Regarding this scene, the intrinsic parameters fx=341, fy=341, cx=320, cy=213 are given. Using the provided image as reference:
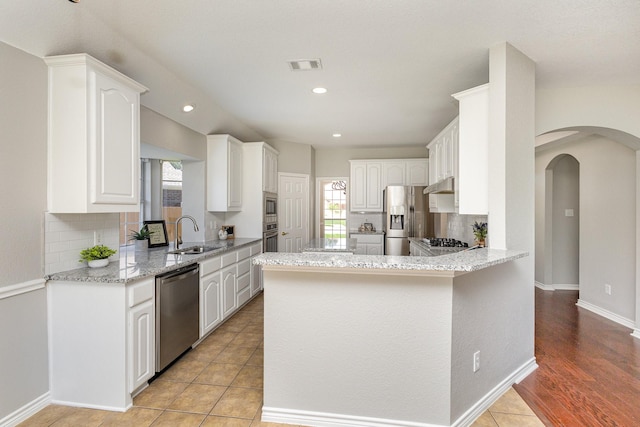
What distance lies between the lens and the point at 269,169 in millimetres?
5457

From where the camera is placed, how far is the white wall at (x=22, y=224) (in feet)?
6.57

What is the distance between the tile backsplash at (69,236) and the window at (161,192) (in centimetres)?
232

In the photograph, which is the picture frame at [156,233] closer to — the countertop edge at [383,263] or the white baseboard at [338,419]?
the countertop edge at [383,263]

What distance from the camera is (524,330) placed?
2.72 metres

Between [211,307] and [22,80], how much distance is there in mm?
2385

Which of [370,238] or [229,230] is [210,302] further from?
[370,238]

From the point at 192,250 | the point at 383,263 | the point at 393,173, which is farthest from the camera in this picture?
the point at 393,173

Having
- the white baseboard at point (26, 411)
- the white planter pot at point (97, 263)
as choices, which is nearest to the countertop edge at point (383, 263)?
the white planter pot at point (97, 263)

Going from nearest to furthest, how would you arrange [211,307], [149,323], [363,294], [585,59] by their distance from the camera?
[363,294], [149,323], [585,59], [211,307]

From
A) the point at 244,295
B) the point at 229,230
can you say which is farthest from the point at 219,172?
the point at 244,295

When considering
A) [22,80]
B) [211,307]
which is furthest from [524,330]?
[22,80]

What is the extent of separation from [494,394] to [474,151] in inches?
71.3

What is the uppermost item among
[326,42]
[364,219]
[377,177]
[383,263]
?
[326,42]

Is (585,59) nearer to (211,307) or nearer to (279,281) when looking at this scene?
(279,281)
